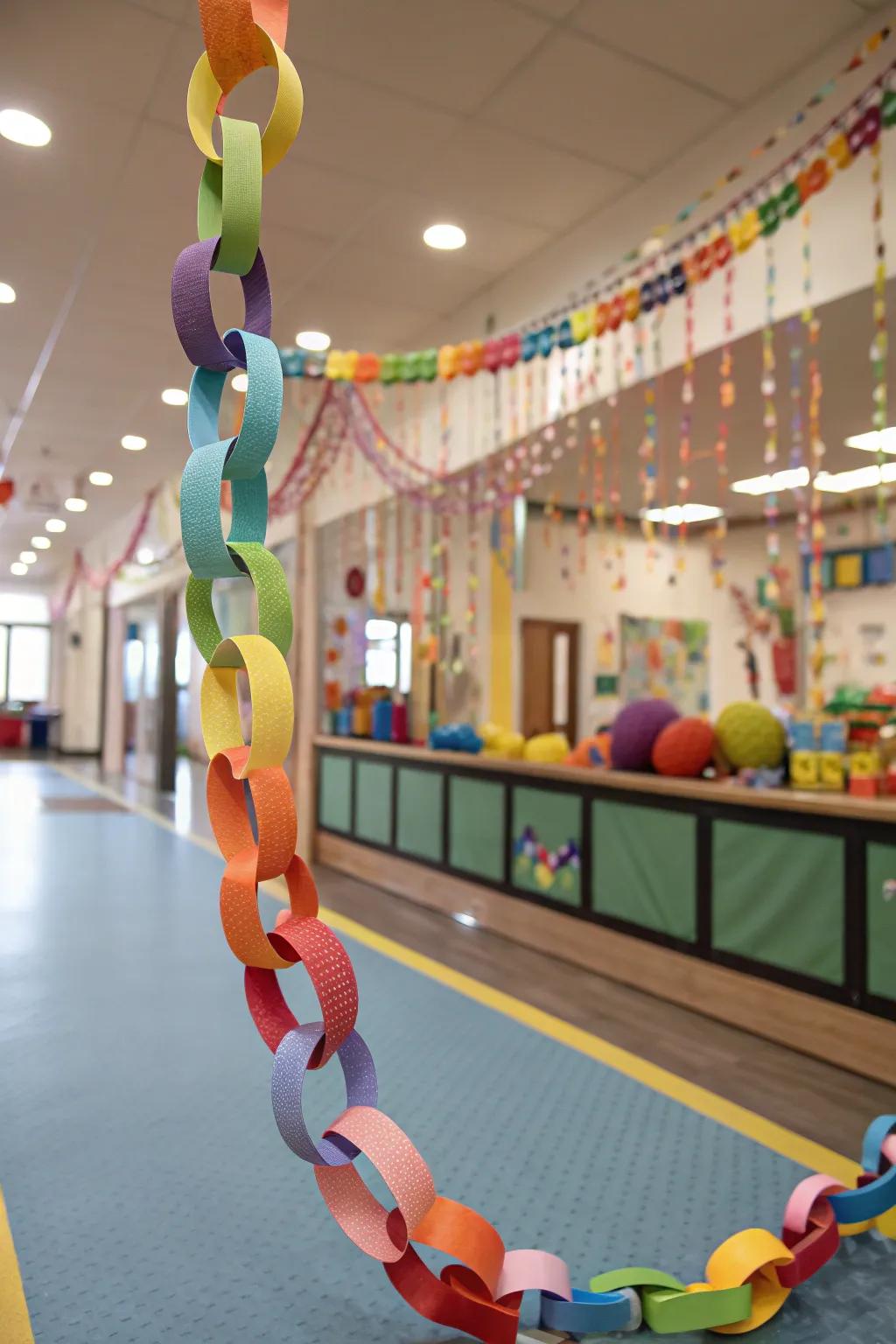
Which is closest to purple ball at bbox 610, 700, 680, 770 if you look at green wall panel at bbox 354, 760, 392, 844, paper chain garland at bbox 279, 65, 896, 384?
paper chain garland at bbox 279, 65, 896, 384

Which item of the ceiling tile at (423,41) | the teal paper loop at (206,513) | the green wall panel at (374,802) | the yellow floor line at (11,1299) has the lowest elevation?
the yellow floor line at (11,1299)

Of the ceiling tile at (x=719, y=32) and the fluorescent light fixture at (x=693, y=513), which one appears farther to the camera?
the fluorescent light fixture at (x=693, y=513)

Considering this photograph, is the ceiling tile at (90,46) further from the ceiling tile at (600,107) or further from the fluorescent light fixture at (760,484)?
the fluorescent light fixture at (760,484)

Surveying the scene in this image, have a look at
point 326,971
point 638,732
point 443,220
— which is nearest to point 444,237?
point 443,220

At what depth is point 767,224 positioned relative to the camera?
9.13ft

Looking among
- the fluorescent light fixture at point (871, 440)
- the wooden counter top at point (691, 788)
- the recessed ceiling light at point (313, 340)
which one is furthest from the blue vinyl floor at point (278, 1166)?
the fluorescent light fixture at point (871, 440)

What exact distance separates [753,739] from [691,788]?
305 mm

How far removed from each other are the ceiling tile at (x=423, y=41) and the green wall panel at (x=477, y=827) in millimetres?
2792

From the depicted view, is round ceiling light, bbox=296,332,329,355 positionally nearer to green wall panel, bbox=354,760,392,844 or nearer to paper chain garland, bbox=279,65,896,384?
paper chain garland, bbox=279,65,896,384

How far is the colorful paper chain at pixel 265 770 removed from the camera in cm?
119

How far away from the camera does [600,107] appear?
337cm

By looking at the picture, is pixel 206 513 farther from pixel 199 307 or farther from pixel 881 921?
pixel 881 921

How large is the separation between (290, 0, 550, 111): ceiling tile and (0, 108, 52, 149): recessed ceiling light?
3.79 feet

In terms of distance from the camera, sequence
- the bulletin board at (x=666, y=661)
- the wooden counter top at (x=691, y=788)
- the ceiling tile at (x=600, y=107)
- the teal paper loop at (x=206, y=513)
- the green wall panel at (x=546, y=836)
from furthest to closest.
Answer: the bulletin board at (x=666, y=661) → the green wall panel at (x=546, y=836) → the ceiling tile at (x=600, y=107) → the wooden counter top at (x=691, y=788) → the teal paper loop at (x=206, y=513)
